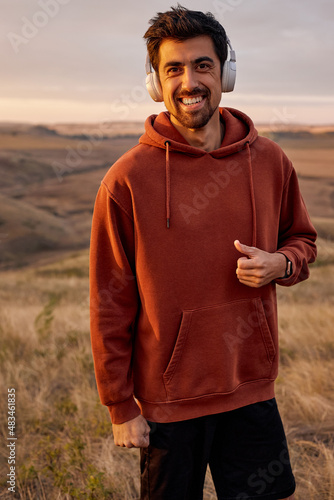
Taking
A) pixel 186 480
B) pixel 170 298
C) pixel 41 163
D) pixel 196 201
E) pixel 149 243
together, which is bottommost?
pixel 41 163

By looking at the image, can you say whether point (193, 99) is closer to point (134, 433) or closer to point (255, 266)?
point (255, 266)

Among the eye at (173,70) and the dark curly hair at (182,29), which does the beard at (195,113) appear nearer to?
the eye at (173,70)

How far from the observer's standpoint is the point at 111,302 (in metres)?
2.13

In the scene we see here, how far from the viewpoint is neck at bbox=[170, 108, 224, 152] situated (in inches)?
88.5

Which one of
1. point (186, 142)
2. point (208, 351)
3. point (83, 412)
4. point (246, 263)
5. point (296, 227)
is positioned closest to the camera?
point (246, 263)

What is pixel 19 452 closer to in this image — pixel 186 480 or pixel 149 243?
pixel 186 480

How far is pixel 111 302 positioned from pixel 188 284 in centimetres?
35

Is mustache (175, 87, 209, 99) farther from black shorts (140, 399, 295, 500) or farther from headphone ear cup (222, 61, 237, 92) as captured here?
black shorts (140, 399, 295, 500)

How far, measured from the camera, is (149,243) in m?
2.10

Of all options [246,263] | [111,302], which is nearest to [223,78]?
[246,263]

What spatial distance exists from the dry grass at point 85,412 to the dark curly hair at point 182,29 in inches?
95.1

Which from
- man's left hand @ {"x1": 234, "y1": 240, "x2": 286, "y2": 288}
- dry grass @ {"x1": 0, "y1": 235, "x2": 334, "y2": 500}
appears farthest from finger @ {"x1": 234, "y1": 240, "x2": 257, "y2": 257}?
dry grass @ {"x1": 0, "y1": 235, "x2": 334, "y2": 500}

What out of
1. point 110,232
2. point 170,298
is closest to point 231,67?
point 110,232

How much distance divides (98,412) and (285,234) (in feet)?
7.72
